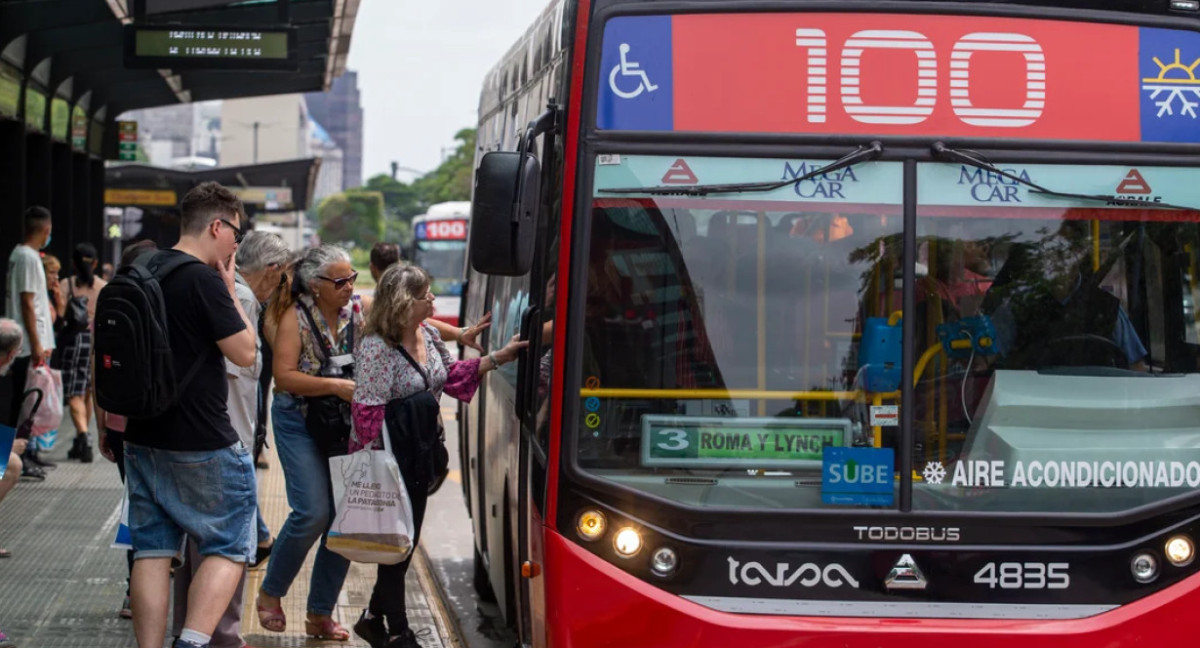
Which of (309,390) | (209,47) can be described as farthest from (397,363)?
(209,47)

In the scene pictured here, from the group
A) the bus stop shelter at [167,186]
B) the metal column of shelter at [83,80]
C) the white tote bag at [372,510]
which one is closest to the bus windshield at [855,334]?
the white tote bag at [372,510]

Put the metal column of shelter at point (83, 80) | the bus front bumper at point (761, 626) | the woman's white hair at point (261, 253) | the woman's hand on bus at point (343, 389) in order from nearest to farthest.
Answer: the bus front bumper at point (761, 626) < the woman's hand on bus at point (343, 389) < the woman's white hair at point (261, 253) < the metal column of shelter at point (83, 80)

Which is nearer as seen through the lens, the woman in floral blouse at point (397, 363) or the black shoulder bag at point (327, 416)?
the woman in floral blouse at point (397, 363)

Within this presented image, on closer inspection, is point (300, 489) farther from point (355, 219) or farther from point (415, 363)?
point (355, 219)

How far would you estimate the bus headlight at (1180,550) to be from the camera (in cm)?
479

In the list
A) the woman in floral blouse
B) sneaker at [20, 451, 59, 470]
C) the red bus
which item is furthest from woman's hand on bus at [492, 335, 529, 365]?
sneaker at [20, 451, 59, 470]

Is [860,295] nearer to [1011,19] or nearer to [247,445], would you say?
[1011,19]

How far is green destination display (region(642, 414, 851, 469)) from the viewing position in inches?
188

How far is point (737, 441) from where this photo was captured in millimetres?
4785

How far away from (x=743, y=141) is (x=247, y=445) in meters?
2.46

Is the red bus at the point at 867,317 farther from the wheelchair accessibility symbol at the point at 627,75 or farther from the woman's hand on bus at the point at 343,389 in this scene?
the woman's hand on bus at the point at 343,389

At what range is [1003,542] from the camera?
4.73 m

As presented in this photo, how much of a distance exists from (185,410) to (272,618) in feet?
5.94

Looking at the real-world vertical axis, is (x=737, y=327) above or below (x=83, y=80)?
below
